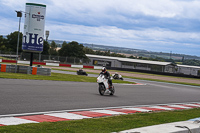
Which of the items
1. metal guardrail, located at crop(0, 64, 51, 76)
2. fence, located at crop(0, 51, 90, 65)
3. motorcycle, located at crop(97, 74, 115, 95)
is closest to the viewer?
motorcycle, located at crop(97, 74, 115, 95)

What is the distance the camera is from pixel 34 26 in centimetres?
2795

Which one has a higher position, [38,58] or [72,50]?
[72,50]

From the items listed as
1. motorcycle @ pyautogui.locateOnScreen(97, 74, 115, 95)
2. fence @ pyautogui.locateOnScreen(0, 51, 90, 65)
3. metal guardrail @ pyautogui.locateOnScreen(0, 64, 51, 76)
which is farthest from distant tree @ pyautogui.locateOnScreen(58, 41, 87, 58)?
motorcycle @ pyautogui.locateOnScreen(97, 74, 115, 95)

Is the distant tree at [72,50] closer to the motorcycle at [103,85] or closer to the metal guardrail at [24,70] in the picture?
the metal guardrail at [24,70]

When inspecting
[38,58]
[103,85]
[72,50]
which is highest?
[72,50]

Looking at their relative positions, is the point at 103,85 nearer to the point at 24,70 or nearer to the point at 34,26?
the point at 24,70

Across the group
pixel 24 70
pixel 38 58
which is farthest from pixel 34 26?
pixel 38 58

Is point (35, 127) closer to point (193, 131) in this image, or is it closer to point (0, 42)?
point (193, 131)

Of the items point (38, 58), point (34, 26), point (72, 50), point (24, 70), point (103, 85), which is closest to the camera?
point (103, 85)

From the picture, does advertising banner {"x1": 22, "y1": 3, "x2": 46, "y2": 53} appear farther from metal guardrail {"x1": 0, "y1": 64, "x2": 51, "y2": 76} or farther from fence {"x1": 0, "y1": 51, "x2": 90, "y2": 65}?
fence {"x1": 0, "y1": 51, "x2": 90, "y2": 65}

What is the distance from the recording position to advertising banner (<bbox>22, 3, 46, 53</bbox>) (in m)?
27.7

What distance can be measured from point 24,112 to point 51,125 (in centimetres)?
240

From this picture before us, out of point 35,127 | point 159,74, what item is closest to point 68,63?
point 159,74

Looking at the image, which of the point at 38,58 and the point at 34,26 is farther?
the point at 38,58
